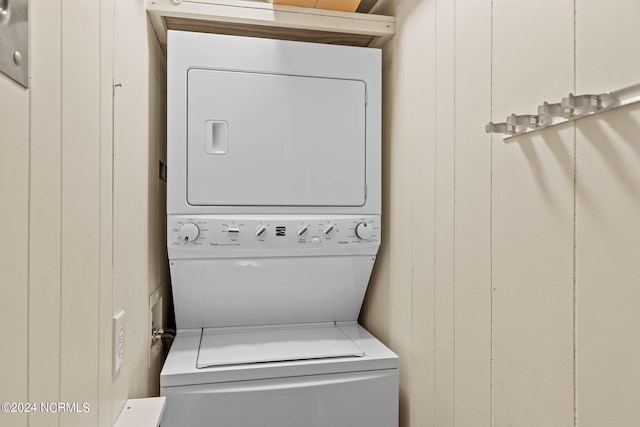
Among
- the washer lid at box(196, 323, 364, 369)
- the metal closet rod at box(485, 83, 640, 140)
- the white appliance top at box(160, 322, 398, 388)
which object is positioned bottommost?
the white appliance top at box(160, 322, 398, 388)

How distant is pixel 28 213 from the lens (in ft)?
1.83

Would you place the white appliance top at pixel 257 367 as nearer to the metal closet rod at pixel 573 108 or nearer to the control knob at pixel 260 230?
the control knob at pixel 260 230

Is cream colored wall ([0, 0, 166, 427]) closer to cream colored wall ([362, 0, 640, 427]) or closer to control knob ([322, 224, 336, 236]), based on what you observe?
control knob ([322, 224, 336, 236])

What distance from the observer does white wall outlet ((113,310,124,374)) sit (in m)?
1.02

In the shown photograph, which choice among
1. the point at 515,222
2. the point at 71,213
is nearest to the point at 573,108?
the point at 515,222

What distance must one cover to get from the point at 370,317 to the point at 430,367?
0.59 meters

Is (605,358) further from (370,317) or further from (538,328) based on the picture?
(370,317)

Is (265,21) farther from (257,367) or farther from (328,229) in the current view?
(257,367)

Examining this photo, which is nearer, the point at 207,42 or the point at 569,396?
the point at 569,396

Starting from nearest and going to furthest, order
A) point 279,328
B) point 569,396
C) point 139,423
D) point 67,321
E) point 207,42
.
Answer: point 67,321
point 569,396
point 139,423
point 207,42
point 279,328

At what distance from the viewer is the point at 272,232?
5.41 feet

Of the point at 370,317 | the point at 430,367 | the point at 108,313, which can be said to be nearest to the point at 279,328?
the point at 370,317

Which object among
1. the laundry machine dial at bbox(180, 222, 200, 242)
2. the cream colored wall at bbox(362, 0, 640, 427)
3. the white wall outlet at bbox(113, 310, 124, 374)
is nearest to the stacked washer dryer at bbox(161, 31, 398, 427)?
the laundry machine dial at bbox(180, 222, 200, 242)

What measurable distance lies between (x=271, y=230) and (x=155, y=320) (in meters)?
0.67
